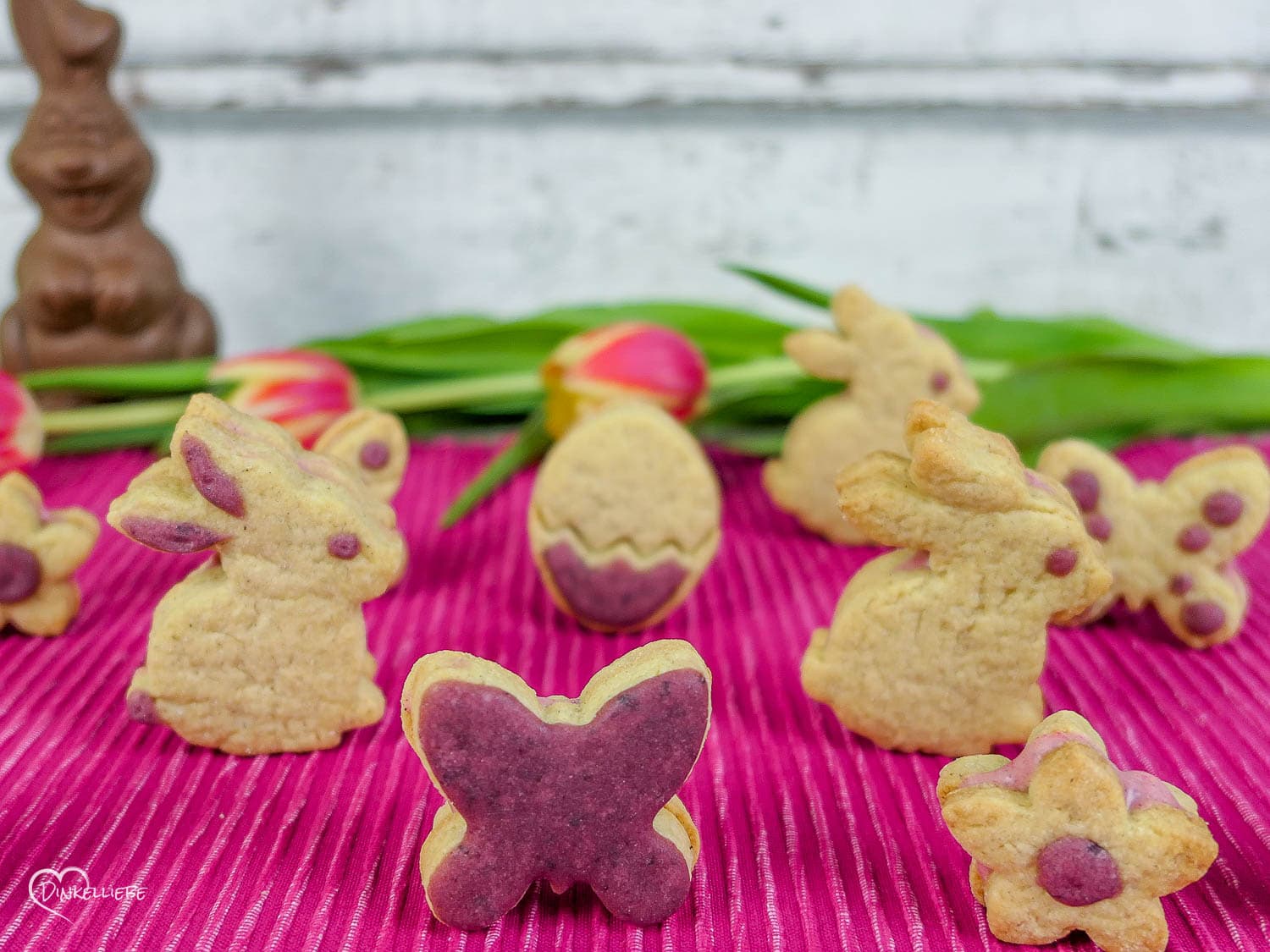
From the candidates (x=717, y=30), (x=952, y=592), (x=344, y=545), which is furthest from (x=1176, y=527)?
(x=717, y=30)

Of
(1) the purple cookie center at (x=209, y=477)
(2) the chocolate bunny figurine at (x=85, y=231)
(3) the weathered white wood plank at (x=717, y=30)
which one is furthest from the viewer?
(3) the weathered white wood plank at (x=717, y=30)

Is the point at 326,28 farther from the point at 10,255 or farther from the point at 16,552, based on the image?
the point at 16,552

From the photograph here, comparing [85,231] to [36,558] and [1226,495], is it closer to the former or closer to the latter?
[36,558]

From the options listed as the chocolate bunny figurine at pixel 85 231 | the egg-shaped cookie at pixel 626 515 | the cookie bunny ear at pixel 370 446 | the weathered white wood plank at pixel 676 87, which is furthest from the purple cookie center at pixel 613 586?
the weathered white wood plank at pixel 676 87

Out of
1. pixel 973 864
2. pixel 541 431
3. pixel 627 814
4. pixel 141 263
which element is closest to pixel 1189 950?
pixel 973 864

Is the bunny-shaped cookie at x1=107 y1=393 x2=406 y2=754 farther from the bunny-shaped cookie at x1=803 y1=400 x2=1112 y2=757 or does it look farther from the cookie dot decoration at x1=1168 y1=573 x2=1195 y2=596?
the cookie dot decoration at x1=1168 y1=573 x2=1195 y2=596

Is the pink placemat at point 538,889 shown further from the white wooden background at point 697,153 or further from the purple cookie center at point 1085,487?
the white wooden background at point 697,153

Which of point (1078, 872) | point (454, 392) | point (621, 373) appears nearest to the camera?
point (1078, 872)
